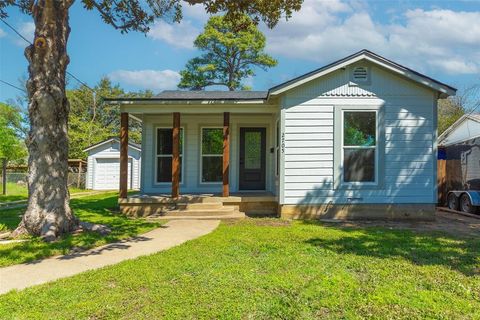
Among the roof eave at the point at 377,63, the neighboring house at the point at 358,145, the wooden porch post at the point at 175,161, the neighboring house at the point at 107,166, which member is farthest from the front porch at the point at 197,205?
the neighboring house at the point at 107,166

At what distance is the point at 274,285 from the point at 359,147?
5.92 metres

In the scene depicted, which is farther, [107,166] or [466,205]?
[107,166]

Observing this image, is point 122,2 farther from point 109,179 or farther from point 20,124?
point 20,124

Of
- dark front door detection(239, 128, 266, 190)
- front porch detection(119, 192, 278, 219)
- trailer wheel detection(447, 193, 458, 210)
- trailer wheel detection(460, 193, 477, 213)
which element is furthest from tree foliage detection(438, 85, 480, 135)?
front porch detection(119, 192, 278, 219)

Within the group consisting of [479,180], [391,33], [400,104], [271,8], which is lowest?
[479,180]

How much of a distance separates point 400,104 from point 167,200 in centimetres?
660

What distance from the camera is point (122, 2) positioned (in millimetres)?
9727

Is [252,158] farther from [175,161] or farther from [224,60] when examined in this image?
[224,60]

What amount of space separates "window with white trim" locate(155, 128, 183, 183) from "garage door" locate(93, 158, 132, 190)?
42.0ft

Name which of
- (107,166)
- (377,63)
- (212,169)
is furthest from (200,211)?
(107,166)

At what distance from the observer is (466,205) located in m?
10.5

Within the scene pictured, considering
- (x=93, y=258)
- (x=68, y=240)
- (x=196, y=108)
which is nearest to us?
(x=93, y=258)

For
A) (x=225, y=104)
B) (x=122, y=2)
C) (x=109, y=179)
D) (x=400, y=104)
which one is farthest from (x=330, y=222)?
(x=109, y=179)

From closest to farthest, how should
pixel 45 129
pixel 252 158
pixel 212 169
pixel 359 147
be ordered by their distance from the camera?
pixel 45 129 → pixel 359 147 → pixel 252 158 → pixel 212 169
